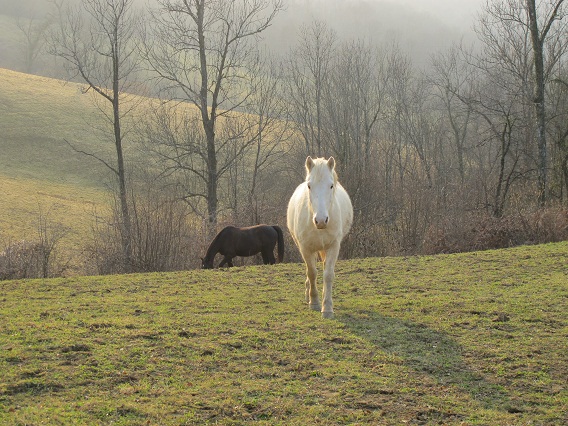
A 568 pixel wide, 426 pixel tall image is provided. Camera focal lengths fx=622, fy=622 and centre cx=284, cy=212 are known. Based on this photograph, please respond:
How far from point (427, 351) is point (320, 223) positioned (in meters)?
1.96

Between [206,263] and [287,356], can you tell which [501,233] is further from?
[287,356]

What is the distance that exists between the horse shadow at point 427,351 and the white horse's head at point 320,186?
Result: 1397 mm

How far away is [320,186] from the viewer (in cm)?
786

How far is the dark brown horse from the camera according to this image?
51.3 feet

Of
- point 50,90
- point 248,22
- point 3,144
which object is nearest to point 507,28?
point 248,22

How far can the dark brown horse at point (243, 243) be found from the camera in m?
15.6

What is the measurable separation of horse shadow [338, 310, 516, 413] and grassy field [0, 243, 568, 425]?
0.8 inches

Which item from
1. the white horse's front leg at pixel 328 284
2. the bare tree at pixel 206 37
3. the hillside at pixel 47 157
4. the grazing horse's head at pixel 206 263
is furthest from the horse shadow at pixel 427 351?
the hillside at pixel 47 157

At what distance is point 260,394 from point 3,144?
54772mm

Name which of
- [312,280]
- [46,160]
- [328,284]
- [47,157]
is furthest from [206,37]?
[47,157]

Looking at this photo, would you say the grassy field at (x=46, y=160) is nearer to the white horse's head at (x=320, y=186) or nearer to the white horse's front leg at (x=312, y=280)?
the white horse's front leg at (x=312, y=280)

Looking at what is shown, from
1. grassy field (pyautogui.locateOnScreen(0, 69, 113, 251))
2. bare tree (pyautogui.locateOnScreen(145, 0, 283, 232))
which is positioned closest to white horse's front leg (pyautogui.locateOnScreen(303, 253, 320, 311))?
bare tree (pyautogui.locateOnScreen(145, 0, 283, 232))

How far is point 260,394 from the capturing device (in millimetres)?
5254

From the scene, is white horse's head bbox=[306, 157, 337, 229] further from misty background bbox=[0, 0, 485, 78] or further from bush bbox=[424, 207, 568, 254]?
misty background bbox=[0, 0, 485, 78]
